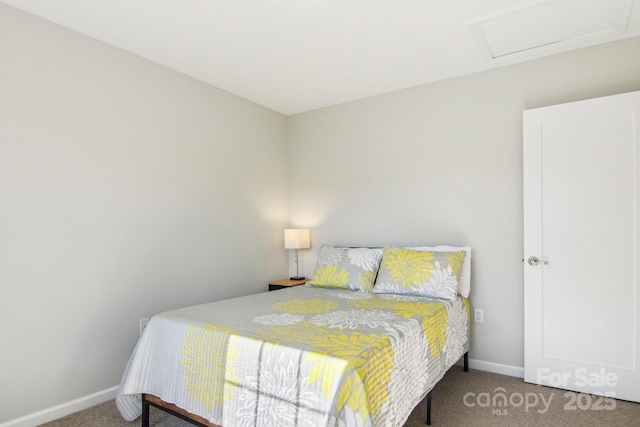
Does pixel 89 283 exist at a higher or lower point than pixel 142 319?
higher

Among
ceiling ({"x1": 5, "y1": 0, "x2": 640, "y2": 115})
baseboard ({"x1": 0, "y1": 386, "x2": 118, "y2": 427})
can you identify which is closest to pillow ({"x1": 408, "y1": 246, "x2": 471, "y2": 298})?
ceiling ({"x1": 5, "y1": 0, "x2": 640, "y2": 115})

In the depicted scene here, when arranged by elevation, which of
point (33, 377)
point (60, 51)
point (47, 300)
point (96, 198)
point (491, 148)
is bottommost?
point (33, 377)

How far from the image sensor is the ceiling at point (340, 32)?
2.14 meters

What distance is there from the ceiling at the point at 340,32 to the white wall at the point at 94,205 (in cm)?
25

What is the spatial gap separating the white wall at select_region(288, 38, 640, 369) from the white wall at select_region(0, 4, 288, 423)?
3.90 ft

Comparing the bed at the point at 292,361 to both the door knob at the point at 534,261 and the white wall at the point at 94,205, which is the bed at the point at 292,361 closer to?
the white wall at the point at 94,205

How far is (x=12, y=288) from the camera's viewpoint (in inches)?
82.0

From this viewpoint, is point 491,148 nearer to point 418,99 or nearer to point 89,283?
point 418,99

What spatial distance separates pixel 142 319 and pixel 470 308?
8.68ft

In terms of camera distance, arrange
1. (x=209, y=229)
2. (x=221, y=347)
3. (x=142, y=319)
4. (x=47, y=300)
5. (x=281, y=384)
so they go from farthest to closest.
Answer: (x=209, y=229)
(x=142, y=319)
(x=47, y=300)
(x=221, y=347)
(x=281, y=384)

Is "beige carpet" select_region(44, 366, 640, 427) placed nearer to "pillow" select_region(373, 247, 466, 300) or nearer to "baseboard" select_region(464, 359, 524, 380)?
"baseboard" select_region(464, 359, 524, 380)

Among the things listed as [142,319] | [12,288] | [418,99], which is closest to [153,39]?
[12,288]

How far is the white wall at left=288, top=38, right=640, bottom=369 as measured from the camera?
9.11ft

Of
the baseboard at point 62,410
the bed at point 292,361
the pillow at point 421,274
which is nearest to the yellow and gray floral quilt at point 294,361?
A: the bed at point 292,361
